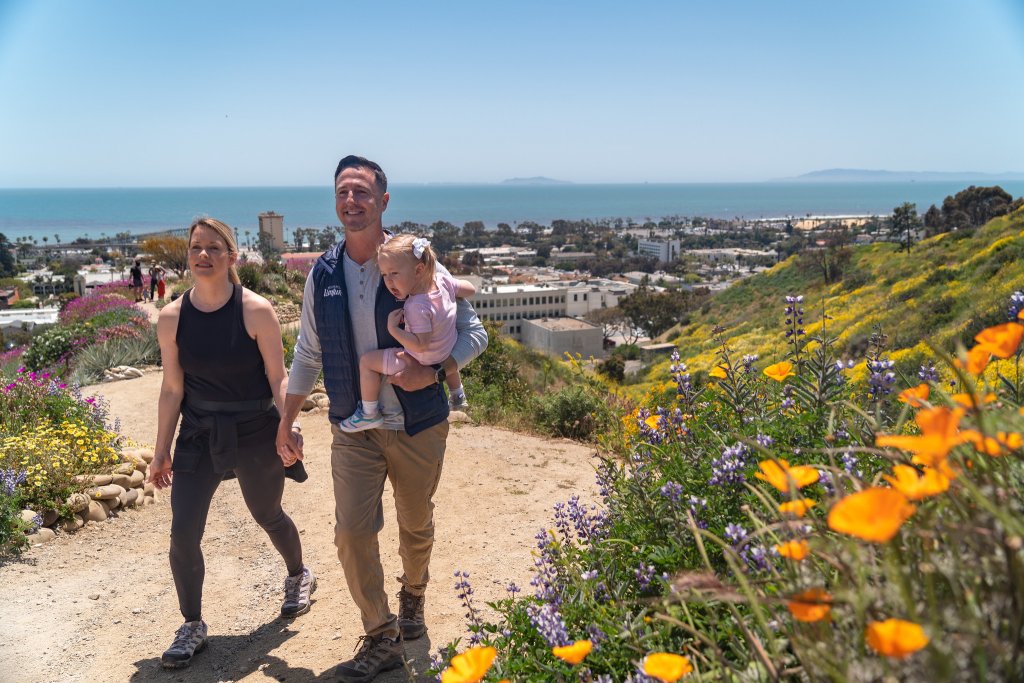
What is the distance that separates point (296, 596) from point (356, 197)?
2.27m

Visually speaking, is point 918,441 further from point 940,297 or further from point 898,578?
point 940,297

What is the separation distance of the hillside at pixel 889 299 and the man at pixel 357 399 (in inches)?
121

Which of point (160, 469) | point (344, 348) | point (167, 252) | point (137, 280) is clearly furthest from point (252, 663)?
point (167, 252)

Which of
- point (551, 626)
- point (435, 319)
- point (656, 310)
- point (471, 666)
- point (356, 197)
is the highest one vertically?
point (356, 197)

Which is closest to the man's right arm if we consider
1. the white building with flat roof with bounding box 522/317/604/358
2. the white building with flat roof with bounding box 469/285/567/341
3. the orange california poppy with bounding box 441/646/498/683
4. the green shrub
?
the orange california poppy with bounding box 441/646/498/683

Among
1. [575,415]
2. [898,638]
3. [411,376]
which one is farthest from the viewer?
[575,415]

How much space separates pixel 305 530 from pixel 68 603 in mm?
1573

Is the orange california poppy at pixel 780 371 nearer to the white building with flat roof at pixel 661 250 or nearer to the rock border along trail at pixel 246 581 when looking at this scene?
the rock border along trail at pixel 246 581

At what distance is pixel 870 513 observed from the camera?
0.99 meters

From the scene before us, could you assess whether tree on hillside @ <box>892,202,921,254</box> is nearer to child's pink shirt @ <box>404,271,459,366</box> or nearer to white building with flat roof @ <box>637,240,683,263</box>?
child's pink shirt @ <box>404,271,459,366</box>

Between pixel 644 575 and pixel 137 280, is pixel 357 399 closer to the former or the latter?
pixel 644 575

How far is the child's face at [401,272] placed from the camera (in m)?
3.14

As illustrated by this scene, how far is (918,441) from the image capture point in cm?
108

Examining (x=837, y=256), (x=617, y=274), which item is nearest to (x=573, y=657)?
(x=837, y=256)
